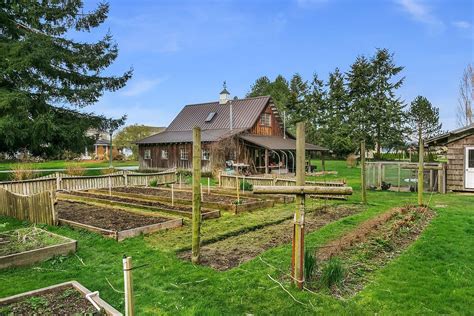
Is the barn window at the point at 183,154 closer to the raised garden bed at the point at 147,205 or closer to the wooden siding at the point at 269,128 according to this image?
the wooden siding at the point at 269,128

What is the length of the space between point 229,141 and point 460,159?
536 inches

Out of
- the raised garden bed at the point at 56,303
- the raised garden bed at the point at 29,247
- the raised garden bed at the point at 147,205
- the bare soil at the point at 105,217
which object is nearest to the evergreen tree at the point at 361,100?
the raised garden bed at the point at 147,205

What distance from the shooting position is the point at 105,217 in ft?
28.8

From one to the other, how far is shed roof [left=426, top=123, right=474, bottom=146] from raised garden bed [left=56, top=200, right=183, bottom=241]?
12779 millimetres

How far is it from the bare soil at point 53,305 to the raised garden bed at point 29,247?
1767 millimetres

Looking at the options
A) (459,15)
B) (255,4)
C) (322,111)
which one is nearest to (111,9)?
(255,4)

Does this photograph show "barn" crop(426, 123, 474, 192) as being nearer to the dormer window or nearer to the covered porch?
the covered porch

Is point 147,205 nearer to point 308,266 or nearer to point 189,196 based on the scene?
point 189,196

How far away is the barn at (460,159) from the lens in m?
14.6

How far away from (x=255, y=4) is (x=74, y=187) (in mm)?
10601

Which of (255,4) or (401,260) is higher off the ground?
(255,4)

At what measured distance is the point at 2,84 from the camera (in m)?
16.5

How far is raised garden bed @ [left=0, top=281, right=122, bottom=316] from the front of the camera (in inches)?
141

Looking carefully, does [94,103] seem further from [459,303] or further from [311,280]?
[459,303]
